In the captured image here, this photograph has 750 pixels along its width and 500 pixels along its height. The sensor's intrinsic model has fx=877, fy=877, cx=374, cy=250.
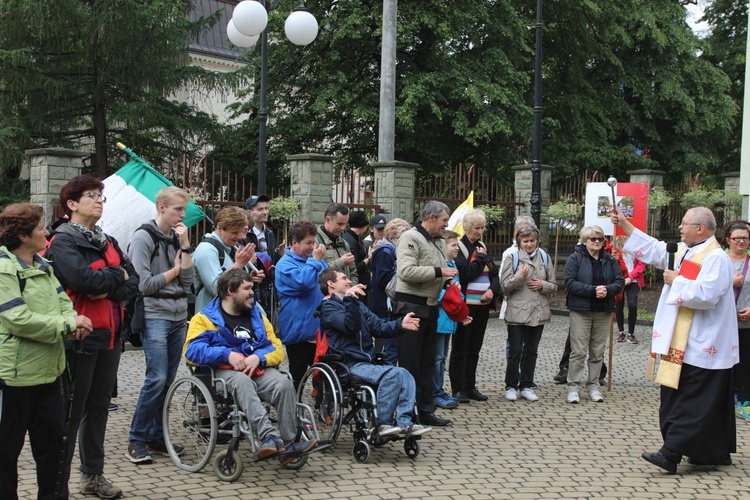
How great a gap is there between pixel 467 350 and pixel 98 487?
454 cm

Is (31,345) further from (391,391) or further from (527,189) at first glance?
(527,189)

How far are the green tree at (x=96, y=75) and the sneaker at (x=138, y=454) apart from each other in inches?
602

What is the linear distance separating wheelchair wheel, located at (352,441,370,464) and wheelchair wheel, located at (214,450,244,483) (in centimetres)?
101

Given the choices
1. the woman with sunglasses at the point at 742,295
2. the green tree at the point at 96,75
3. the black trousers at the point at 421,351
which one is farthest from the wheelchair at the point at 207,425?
the green tree at the point at 96,75

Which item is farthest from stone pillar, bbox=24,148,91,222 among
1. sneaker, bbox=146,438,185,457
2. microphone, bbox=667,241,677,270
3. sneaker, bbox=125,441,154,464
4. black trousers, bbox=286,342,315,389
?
microphone, bbox=667,241,677,270

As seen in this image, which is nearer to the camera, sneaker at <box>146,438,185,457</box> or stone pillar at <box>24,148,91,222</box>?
sneaker at <box>146,438,185,457</box>

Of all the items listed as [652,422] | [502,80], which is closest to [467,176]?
[502,80]

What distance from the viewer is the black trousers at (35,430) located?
4.74 meters

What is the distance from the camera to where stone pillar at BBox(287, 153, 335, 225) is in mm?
15523

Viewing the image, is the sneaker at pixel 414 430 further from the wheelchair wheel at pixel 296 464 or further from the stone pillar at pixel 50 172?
the stone pillar at pixel 50 172

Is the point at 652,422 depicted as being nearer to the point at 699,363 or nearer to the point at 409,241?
the point at 699,363

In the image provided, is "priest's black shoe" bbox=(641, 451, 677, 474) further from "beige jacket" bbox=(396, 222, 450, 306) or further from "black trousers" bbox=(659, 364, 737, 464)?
"beige jacket" bbox=(396, 222, 450, 306)

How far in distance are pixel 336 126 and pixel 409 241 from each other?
1936 cm

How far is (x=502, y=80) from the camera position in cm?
2525
